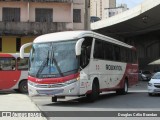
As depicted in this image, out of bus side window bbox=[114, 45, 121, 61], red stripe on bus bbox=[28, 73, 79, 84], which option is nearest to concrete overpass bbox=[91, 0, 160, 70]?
bus side window bbox=[114, 45, 121, 61]

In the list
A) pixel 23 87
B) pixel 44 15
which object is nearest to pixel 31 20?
pixel 44 15

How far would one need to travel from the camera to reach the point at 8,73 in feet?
92.2

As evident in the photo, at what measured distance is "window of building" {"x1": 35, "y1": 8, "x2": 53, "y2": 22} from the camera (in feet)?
156

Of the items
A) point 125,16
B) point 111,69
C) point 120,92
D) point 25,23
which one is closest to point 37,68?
point 111,69

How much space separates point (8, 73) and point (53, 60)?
32.9ft

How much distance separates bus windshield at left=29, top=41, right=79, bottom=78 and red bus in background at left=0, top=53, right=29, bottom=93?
9.02 m

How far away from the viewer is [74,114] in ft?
49.1

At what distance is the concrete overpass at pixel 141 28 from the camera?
5522 cm

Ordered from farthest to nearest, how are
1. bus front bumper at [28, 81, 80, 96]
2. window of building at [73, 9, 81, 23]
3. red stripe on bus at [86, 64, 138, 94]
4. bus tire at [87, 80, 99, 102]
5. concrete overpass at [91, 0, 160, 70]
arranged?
1. concrete overpass at [91, 0, 160, 70]
2. window of building at [73, 9, 81, 23]
3. red stripe on bus at [86, 64, 138, 94]
4. bus tire at [87, 80, 99, 102]
5. bus front bumper at [28, 81, 80, 96]

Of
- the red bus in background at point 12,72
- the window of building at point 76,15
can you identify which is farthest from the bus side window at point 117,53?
the window of building at point 76,15

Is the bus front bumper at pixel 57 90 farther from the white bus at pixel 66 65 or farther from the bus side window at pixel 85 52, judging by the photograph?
the bus side window at pixel 85 52

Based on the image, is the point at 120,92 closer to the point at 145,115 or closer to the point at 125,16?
the point at 145,115

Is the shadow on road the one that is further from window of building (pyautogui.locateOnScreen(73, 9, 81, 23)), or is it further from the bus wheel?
window of building (pyautogui.locateOnScreen(73, 9, 81, 23))

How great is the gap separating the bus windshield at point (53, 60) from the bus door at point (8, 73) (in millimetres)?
9033
